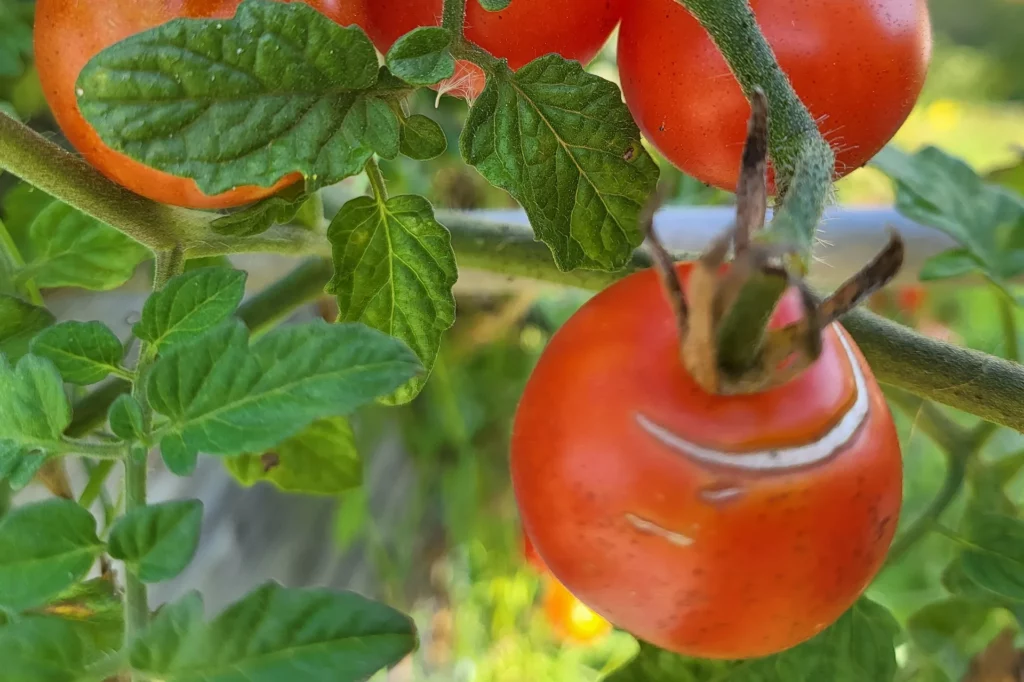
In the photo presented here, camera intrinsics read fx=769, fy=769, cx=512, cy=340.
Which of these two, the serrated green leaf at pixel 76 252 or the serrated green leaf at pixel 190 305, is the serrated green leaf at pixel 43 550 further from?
the serrated green leaf at pixel 76 252

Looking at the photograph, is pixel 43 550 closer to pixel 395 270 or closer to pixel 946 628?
pixel 395 270

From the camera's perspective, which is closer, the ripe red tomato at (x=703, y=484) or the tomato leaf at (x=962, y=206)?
the ripe red tomato at (x=703, y=484)

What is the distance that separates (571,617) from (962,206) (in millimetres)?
858

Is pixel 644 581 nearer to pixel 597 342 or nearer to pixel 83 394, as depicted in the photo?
pixel 597 342

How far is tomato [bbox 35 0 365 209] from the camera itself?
0.88 feet

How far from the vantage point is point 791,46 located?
0.30m

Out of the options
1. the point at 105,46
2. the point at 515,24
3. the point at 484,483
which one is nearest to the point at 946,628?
the point at 515,24

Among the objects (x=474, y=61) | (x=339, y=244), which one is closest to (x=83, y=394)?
(x=339, y=244)

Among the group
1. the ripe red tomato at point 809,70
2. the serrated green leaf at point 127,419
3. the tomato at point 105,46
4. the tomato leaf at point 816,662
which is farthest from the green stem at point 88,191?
the tomato leaf at point 816,662

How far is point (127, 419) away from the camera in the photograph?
267 millimetres

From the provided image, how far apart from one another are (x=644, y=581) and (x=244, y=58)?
22cm

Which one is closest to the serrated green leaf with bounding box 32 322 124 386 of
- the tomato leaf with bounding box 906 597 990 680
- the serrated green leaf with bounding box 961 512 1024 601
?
the serrated green leaf with bounding box 961 512 1024 601

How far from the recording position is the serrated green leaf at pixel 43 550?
24cm

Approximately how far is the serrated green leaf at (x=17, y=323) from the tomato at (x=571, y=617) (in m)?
0.93
